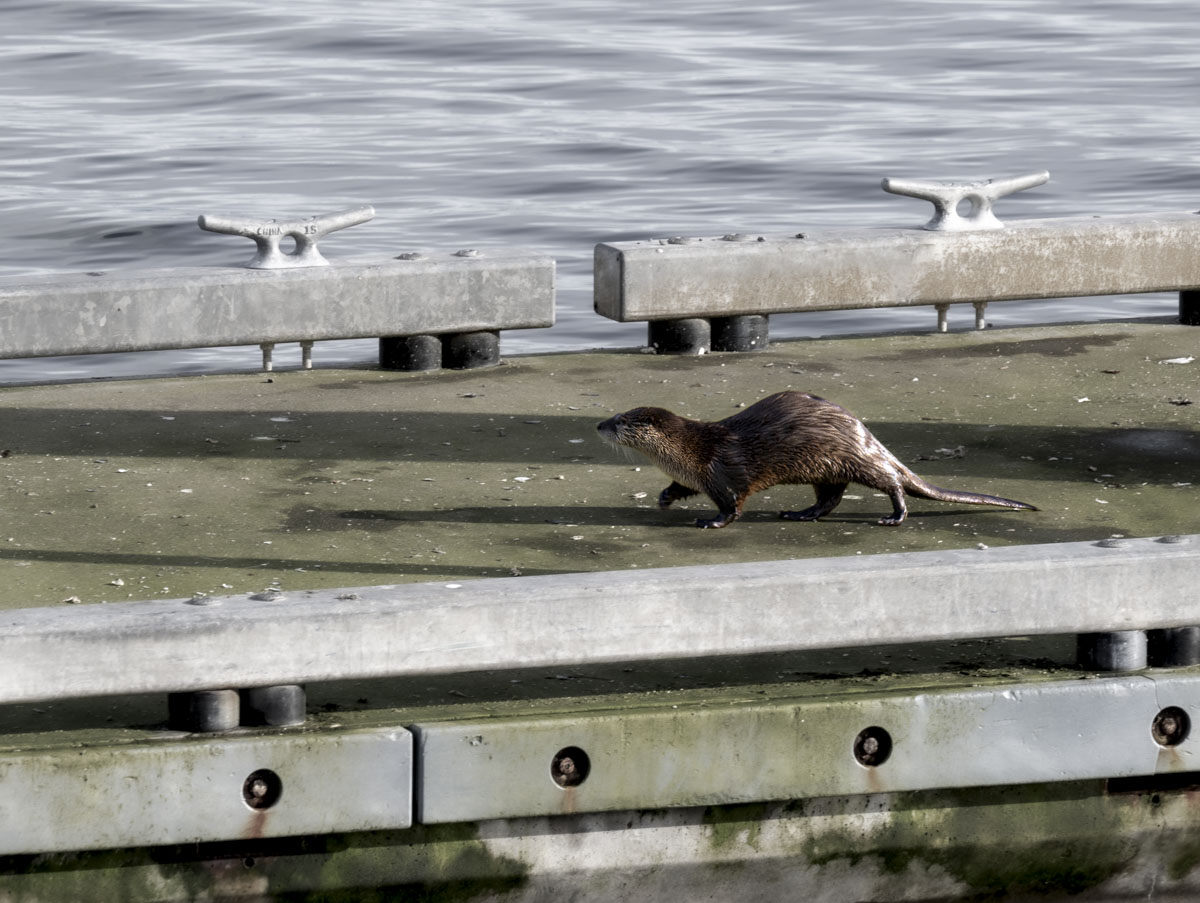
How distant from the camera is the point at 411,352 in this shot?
1036 cm

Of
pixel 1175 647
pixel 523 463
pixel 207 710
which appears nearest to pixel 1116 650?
pixel 1175 647

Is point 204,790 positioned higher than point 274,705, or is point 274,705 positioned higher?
point 274,705

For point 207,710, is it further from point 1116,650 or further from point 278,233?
point 278,233

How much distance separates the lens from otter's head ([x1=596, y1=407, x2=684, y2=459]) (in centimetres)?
808

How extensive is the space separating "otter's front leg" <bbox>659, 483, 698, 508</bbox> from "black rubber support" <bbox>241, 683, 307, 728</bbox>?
2.52 meters

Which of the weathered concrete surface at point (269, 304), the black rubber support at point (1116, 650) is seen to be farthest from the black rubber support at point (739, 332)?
the black rubber support at point (1116, 650)

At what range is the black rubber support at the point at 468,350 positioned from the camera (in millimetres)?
10406

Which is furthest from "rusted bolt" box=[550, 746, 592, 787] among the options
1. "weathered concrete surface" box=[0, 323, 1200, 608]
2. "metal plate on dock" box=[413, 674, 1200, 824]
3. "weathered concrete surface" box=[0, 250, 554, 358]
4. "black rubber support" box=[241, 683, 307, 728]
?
"weathered concrete surface" box=[0, 250, 554, 358]

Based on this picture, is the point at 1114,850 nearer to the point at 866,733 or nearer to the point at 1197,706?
the point at 1197,706

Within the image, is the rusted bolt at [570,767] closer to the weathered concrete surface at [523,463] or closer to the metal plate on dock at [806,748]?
the metal plate on dock at [806,748]

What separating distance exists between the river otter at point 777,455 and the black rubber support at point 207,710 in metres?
2.57

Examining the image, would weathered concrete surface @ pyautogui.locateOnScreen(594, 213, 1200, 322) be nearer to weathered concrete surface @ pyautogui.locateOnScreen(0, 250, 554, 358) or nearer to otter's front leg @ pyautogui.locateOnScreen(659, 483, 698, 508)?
weathered concrete surface @ pyautogui.locateOnScreen(0, 250, 554, 358)

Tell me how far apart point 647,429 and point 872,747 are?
2242 millimetres

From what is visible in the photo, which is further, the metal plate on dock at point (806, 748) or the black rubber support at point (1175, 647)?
the black rubber support at point (1175, 647)
